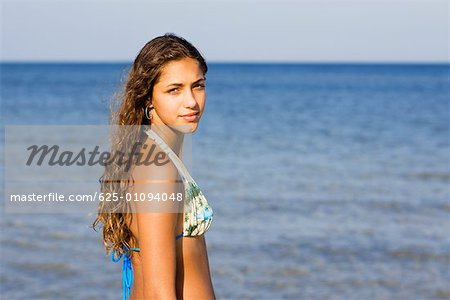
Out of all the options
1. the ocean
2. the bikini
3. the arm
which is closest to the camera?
the arm

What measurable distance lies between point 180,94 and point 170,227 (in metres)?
0.49

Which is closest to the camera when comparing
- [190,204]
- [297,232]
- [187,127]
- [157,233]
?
[157,233]

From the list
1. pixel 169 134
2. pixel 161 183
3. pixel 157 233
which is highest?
pixel 169 134

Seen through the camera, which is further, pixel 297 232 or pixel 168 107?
pixel 297 232

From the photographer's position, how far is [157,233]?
2387 mm

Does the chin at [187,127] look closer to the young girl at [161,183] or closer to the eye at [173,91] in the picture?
the young girl at [161,183]

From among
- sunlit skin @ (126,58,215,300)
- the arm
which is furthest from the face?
the arm

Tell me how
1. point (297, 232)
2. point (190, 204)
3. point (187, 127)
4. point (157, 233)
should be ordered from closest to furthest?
point (157, 233), point (190, 204), point (187, 127), point (297, 232)

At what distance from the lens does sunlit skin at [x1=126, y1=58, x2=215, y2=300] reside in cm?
241

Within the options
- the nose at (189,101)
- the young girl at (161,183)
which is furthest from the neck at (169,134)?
the nose at (189,101)

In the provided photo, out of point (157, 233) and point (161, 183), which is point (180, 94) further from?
point (157, 233)

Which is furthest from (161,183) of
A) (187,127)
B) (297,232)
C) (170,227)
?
(297,232)

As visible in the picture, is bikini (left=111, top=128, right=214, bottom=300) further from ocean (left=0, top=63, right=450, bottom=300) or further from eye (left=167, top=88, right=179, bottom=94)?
ocean (left=0, top=63, right=450, bottom=300)

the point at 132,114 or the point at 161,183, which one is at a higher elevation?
the point at 132,114
